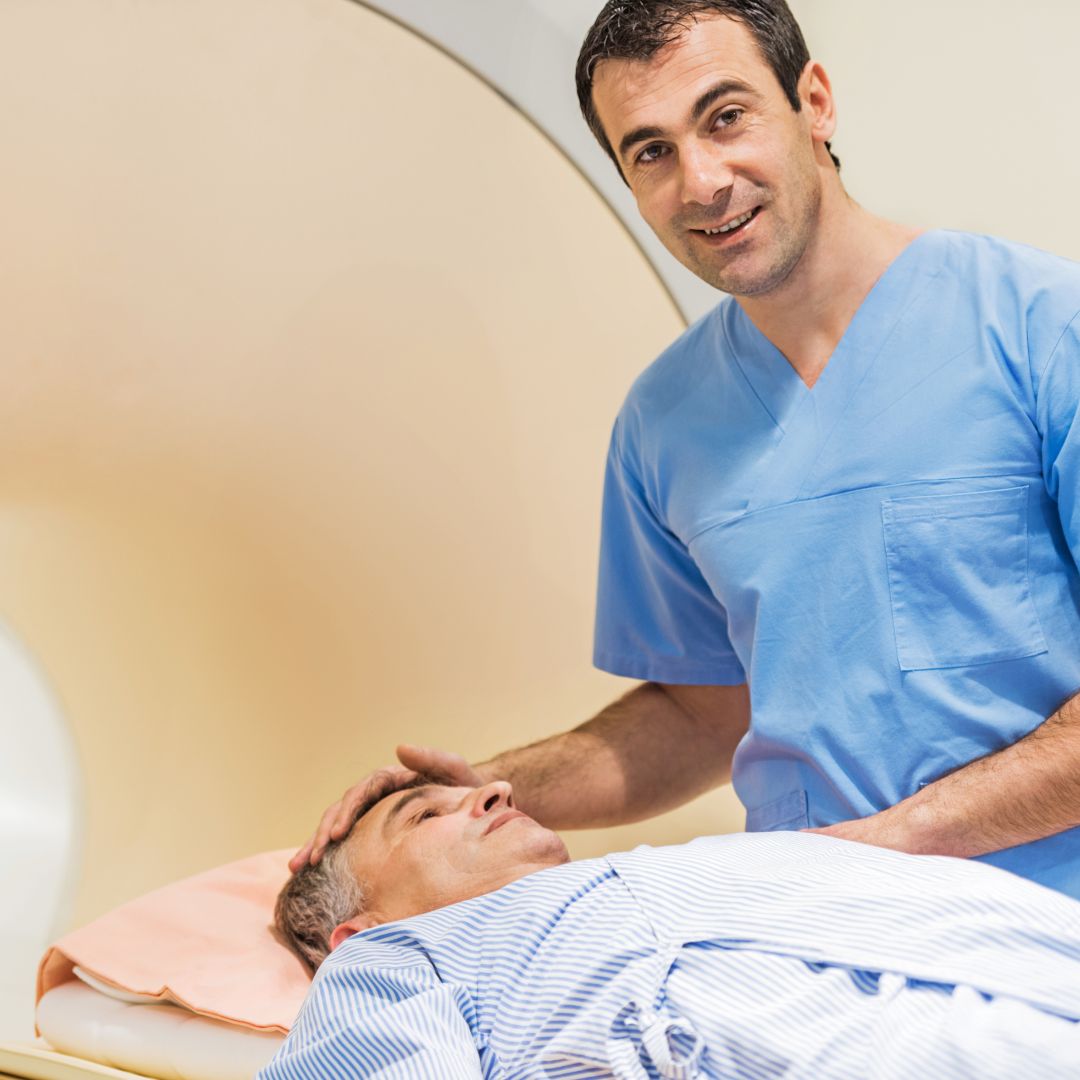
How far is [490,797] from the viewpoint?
1358mm

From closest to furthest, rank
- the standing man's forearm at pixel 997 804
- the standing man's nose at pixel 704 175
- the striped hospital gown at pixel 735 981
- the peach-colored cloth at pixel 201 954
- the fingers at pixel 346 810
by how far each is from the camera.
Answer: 1. the striped hospital gown at pixel 735 981
2. the standing man's forearm at pixel 997 804
3. the standing man's nose at pixel 704 175
4. the peach-colored cloth at pixel 201 954
5. the fingers at pixel 346 810

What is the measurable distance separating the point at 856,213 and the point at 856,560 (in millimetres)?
353

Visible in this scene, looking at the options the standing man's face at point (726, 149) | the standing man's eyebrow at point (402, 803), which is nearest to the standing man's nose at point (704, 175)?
the standing man's face at point (726, 149)

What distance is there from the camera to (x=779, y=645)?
4.00 ft

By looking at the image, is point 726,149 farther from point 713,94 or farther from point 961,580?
point 961,580

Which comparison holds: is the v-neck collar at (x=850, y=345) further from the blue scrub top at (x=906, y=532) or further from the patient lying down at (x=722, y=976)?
the patient lying down at (x=722, y=976)

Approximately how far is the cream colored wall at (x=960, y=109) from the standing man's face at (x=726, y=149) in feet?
1.20

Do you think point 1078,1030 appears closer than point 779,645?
Yes

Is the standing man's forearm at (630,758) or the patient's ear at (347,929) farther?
the standing man's forearm at (630,758)

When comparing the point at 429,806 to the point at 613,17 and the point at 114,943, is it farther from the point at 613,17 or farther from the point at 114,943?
the point at 613,17

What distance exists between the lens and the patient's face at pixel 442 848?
1.30 meters

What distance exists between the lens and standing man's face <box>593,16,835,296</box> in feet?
3.85

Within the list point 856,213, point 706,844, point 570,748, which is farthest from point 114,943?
point 856,213

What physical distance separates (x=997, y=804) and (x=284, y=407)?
40.6 inches
